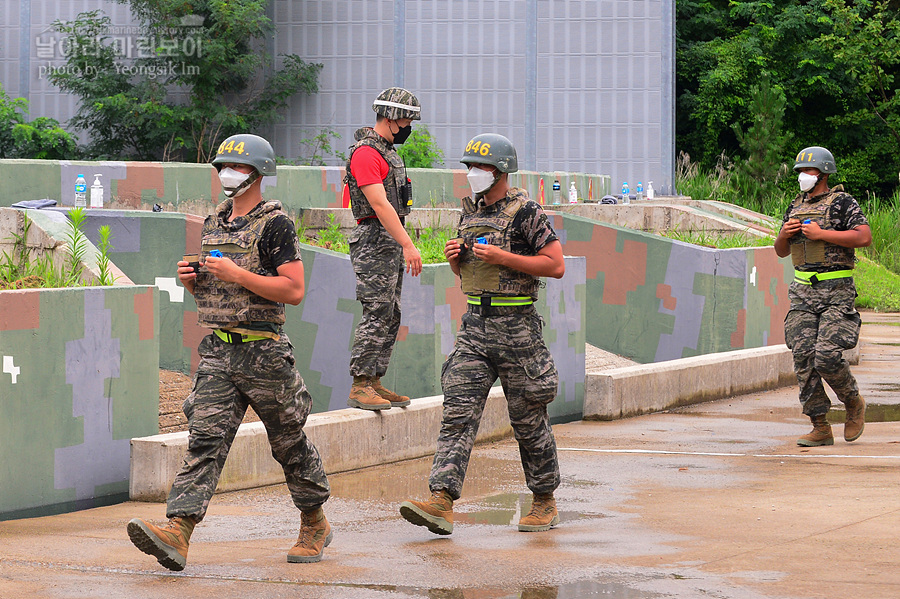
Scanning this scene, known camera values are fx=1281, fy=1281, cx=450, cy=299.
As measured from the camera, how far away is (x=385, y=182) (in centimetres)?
804

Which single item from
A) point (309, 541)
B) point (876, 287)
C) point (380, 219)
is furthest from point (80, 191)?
point (876, 287)

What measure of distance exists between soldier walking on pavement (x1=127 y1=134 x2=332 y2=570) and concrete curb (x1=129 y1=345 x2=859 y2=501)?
1805 mm

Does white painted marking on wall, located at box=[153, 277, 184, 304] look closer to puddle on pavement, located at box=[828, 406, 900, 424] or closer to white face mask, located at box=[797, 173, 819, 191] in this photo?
white face mask, located at box=[797, 173, 819, 191]

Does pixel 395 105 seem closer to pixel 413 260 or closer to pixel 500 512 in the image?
pixel 413 260

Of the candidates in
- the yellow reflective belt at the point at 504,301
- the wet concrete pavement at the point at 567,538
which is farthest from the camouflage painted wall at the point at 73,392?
the yellow reflective belt at the point at 504,301

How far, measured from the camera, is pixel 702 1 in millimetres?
35156

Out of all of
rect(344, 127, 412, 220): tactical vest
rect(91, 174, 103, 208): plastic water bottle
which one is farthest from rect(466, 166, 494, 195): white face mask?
rect(91, 174, 103, 208): plastic water bottle

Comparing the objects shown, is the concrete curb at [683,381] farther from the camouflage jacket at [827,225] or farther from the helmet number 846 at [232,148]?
the helmet number 846 at [232,148]

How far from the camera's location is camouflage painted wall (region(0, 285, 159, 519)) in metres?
6.82

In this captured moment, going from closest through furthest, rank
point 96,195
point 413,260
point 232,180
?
point 232,180
point 413,260
point 96,195

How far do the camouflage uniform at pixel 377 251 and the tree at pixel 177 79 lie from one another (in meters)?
17.3

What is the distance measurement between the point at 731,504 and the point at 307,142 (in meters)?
19.3

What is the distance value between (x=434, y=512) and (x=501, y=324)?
3.31 ft

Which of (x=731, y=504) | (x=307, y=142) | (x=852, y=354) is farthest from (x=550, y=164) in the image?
(x=731, y=504)
